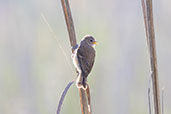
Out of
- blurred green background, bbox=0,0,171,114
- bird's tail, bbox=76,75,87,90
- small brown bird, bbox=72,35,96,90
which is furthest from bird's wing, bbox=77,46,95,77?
blurred green background, bbox=0,0,171,114

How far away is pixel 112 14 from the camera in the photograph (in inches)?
102

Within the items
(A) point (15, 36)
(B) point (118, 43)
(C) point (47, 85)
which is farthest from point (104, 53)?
(A) point (15, 36)

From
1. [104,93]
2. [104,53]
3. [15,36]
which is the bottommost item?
[104,93]

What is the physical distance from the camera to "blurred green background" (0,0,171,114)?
7.98 feet

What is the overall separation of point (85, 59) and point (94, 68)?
0.86 m

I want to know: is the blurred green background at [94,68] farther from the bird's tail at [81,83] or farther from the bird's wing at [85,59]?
the bird's tail at [81,83]

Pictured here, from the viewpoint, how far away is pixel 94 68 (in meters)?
2.56

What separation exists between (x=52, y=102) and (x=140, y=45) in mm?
795

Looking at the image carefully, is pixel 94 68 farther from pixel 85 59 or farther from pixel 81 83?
pixel 81 83

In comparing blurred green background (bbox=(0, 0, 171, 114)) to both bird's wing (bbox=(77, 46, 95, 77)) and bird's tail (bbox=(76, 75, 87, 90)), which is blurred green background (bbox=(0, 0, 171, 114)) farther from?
bird's tail (bbox=(76, 75, 87, 90))

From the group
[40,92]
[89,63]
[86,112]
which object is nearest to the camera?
[86,112]

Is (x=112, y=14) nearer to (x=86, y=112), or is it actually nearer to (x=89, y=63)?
(x=89, y=63)

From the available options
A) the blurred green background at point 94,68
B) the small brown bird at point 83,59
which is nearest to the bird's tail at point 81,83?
the small brown bird at point 83,59

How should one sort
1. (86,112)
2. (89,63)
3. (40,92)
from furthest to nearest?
1. (40,92)
2. (89,63)
3. (86,112)
